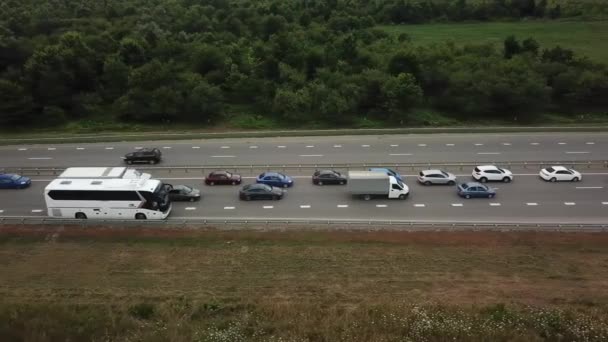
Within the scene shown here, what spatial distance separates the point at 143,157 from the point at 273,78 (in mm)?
20901

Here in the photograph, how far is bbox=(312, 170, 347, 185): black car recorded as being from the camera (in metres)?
33.8

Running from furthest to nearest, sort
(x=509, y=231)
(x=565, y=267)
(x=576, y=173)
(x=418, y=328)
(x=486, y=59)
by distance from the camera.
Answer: (x=486, y=59)
(x=576, y=173)
(x=509, y=231)
(x=565, y=267)
(x=418, y=328)

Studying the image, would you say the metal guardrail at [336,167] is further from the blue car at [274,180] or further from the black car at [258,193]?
the black car at [258,193]

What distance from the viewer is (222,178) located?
34.1 metres

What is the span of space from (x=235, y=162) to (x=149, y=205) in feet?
32.0

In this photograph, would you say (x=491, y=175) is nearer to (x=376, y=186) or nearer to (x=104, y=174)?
(x=376, y=186)

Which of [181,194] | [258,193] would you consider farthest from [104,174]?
[258,193]

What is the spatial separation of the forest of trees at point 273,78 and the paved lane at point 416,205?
15.5 m

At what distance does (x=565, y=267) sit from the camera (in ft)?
83.6

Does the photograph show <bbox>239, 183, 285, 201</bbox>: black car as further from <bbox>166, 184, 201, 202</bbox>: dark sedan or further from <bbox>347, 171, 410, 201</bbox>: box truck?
<bbox>347, 171, 410, 201</bbox>: box truck

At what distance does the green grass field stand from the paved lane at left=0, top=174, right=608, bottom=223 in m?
44.4

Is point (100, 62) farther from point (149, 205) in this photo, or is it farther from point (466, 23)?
point (466, 23)

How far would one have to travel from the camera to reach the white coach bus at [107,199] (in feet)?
96.1

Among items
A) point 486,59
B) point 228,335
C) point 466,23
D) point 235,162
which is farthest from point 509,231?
point 466,23
